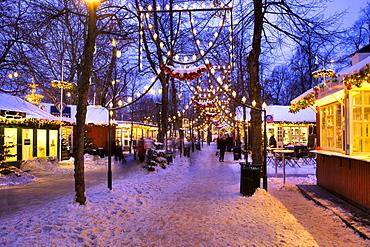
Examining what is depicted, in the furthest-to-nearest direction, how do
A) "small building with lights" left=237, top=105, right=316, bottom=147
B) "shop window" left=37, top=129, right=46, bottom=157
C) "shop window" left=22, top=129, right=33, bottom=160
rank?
"small building with lights" left=237, top=105, right=316, bottom=147
"shop window" left=37, top=129, right=46, bottom=157
"shop window" left=22, top=129, right=33, bottom=160

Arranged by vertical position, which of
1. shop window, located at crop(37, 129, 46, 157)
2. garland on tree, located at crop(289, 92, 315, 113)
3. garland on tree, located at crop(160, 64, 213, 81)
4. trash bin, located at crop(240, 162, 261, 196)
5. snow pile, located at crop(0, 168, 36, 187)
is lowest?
Result: snow pile, located at crop(0, 168, 36, 187)

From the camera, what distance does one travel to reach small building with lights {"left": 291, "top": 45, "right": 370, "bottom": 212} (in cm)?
677

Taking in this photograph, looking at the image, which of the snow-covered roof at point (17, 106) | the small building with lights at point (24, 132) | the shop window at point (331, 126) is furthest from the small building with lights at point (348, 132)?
the snow-covered roof at point (17, 106)

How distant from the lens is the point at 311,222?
6508 mm

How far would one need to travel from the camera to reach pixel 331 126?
9.57 meters

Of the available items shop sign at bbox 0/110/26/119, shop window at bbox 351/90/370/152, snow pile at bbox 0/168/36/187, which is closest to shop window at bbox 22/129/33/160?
shop sign at bbox 0/110/26/119

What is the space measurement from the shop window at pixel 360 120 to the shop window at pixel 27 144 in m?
16.5

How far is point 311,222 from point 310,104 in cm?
567

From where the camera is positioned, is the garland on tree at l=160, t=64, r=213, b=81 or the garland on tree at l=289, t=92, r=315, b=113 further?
the garland on tree at l=289, t=92, r=315, b=113

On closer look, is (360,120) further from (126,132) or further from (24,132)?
(126,132)

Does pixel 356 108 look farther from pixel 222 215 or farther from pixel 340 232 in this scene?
pixel 222 215

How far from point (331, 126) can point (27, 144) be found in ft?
52.5

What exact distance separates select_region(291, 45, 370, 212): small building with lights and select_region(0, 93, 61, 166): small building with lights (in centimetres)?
1239

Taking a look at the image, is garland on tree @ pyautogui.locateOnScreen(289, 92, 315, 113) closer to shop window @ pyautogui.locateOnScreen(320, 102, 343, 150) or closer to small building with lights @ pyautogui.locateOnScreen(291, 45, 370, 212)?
small building with lights @ pyautogui.locateOnScreen(291, 45, 370, 212)
